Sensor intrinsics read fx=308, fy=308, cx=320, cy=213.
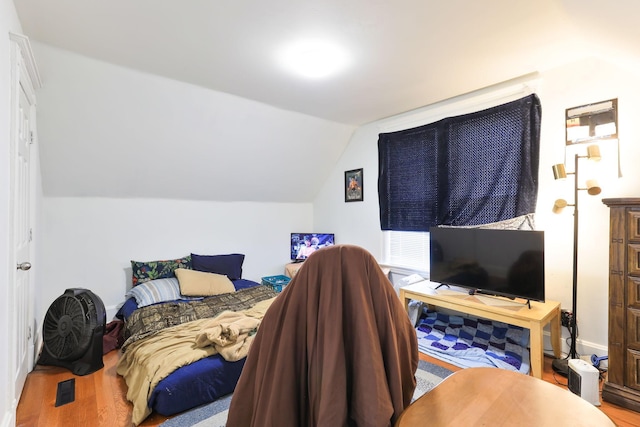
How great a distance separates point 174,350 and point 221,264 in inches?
71.3

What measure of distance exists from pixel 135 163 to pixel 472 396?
3.55 metres

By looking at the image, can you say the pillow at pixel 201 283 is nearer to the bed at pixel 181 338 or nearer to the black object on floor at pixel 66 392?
the bed at pixel 181 338

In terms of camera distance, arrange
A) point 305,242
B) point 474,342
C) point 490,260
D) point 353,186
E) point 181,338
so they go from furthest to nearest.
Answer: point 305,242
point 353,186
point 474,342
point 490,260
point 181,338

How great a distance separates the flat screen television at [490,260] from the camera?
7.98 ft

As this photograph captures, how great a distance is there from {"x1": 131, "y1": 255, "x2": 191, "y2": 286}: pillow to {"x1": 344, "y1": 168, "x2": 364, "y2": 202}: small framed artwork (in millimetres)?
2365

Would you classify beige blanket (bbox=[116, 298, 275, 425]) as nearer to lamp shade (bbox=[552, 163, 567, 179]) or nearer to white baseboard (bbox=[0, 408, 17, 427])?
white baseboard (bbox=[0, 408, 17, 427])

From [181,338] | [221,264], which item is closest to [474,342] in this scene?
[181,338]

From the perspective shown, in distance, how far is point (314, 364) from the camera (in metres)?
0.83

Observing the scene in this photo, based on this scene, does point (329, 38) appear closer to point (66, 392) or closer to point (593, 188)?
point (593, 188)

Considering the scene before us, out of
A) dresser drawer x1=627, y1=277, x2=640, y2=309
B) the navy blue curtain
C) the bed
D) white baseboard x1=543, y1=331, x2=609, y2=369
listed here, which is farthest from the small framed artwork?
dresser drawer x1=627, y1=277, x2=640, y2=309

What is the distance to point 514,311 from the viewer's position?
235 centimetres

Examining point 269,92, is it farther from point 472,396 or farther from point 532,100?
point 472,396

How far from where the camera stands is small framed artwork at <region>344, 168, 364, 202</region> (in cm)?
426

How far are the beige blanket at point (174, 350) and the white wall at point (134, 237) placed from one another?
139 centimetres
